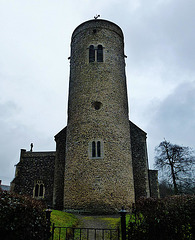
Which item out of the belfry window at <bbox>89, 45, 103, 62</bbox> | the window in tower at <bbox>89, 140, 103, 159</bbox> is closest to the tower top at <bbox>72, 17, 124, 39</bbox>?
the belfry window at <bbox>89, 45, 103, 62</bbox>

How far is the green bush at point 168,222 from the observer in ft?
21.1

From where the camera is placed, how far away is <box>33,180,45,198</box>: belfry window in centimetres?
2303

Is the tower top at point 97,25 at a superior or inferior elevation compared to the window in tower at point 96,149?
superior

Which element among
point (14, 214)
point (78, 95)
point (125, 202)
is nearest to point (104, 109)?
point (78, 95)

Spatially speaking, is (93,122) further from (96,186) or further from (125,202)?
(125,202)

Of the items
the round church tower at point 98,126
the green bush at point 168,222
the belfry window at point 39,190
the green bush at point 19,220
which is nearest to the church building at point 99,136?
the round church tower at point 98,126

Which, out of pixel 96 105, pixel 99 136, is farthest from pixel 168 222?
pixel 96 105

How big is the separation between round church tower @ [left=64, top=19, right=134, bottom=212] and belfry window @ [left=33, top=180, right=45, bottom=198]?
827 centimetres

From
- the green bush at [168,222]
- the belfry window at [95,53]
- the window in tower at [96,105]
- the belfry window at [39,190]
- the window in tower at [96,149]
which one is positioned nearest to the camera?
the green bush at [168,222]

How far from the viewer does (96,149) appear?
51.3ft

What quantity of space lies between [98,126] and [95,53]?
20.0ft

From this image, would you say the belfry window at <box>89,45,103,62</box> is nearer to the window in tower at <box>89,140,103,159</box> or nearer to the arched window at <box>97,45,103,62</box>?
the arched window at <box>97,45,103,62</box>

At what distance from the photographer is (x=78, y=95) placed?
17.5m

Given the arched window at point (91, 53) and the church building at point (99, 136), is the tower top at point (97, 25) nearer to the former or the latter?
the church building at point (99, 136)
